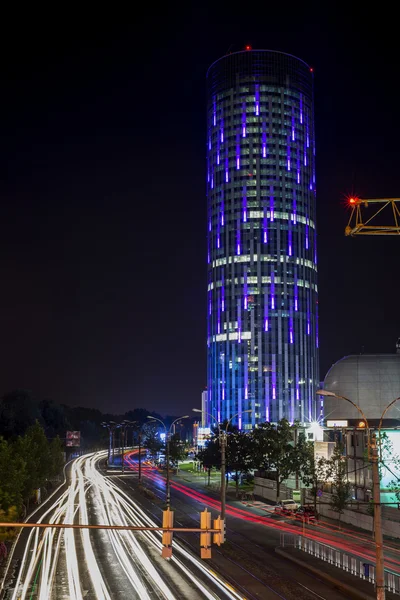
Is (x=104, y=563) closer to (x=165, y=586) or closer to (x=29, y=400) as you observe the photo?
(x=165, y=586)

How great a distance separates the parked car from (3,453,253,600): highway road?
15.0m

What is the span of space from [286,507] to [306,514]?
19.6 ft

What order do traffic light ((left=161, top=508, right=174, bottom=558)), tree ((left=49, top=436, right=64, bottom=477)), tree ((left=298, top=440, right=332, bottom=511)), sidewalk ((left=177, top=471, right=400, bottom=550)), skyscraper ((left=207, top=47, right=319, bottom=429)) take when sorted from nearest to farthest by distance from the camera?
traffic light ((left=161, top=508, right=174, bottom=558)) < sidewalk ((left=177, top=471, right=400, bottom=550)) < tree ((left=298, top=440, right=332, bottom=511)) < tree ((left=49, top=436, right=64, bottom=477)) < skyscraper ((left=207, top=47, right=319, bottom=429))

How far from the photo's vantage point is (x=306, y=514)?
226 feet

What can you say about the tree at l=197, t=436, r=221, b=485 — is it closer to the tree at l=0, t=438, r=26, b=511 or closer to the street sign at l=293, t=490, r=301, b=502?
the street sign at l=293, t=490, r=301, b=502

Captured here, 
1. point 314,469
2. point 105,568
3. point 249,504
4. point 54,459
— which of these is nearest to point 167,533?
point 105,568

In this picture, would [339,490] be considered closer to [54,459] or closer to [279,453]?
[279,453]

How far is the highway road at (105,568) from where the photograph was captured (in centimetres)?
3575

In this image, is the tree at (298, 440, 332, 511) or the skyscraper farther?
the skyscraper

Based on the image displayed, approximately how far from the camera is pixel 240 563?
4522 cm

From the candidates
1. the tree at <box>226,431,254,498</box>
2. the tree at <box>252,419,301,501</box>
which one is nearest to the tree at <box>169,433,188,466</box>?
the tree at <box>226,431,254,498</box>

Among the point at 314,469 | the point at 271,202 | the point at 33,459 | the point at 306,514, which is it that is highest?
the point at 271,202

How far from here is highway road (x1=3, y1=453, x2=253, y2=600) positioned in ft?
117

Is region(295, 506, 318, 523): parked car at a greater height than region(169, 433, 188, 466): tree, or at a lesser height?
lesser
